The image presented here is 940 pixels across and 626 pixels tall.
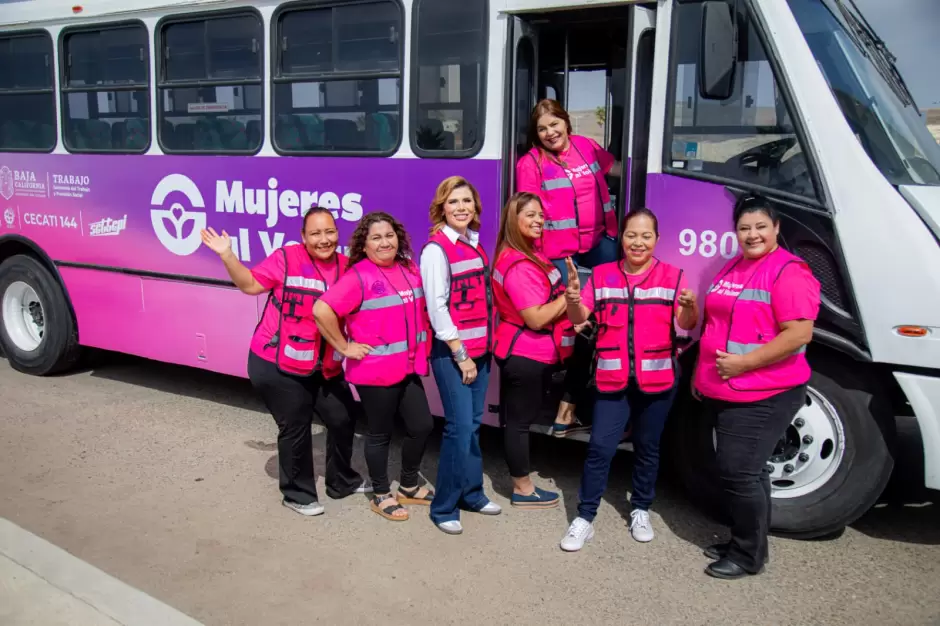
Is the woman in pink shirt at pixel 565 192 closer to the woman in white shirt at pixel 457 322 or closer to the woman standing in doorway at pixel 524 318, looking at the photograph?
the woman standing in doorway at pixel 524 318

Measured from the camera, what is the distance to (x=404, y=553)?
13.3 feet

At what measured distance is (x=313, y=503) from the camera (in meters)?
4.49

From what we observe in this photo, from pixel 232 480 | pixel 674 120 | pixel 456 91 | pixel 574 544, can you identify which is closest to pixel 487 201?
pixel 456 91

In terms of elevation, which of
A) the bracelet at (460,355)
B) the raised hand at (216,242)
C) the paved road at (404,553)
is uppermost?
the raised hand at (216,242)

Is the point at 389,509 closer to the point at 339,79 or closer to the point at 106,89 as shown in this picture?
the point at 339,79

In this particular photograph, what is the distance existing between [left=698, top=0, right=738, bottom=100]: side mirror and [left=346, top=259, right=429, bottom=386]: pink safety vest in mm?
1655

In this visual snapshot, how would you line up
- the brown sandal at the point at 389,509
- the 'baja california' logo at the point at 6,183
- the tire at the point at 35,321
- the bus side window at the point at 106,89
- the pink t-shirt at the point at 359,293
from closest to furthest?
the pink t-shirt at the point at 359,293 → the brown sandal at the point at 389,509 → the bus side window at the point at 106,89 → the tire at the point at 35,321 → the 'baja california' logo at the point at 6,183

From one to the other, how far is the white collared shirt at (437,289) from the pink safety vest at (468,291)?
0.06 meters

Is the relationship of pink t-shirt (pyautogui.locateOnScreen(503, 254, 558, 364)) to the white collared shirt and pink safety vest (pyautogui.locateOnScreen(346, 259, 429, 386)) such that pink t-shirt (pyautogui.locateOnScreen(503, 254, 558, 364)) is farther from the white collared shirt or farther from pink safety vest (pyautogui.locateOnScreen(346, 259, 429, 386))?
pink safety vest (pyautogui.locateOnScreen(346, 259, 429, 386))

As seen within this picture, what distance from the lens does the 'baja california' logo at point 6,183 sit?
7.03 meters

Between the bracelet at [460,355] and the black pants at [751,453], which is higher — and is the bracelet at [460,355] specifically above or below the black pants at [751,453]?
above

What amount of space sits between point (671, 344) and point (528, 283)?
718mm

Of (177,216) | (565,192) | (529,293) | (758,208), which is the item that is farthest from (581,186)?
(177,216)

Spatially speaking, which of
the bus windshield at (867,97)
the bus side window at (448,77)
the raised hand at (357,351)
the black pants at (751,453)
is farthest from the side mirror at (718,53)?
the raised hand at (357,351)
